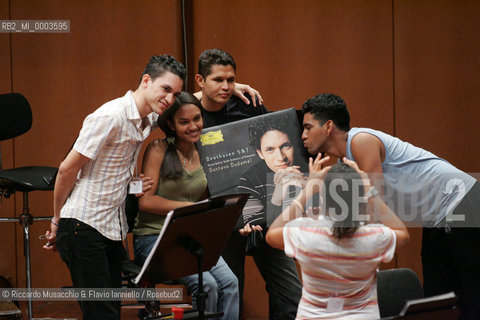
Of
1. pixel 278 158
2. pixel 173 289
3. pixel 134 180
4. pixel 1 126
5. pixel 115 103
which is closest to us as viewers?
pixel 115 103

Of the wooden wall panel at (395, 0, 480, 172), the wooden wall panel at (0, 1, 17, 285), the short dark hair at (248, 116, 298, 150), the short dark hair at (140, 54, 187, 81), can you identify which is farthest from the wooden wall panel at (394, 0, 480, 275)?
the wooden wall panel at (0, 1, 17, 285)

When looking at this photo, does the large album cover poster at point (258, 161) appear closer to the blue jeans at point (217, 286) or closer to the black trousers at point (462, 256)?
the blue jeans at point (217, 286)

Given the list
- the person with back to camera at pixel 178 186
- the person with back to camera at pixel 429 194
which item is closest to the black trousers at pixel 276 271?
the person with back to camera at pixel 178 186

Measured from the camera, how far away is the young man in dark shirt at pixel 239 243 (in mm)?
3252

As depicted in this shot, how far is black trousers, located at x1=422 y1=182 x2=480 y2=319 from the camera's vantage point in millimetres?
2910

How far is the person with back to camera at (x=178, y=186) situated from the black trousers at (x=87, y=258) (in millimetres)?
386

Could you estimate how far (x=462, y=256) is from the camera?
2.93 metres

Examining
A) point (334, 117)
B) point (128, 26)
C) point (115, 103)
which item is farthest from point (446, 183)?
point (128, 26)

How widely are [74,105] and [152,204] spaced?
86.0 inches

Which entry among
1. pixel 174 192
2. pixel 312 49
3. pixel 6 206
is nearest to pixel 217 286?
pixel 174 192

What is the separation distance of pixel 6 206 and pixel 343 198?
3532mm

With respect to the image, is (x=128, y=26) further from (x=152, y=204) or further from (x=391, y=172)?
(x=391, y=172)

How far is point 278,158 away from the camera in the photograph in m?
3.12

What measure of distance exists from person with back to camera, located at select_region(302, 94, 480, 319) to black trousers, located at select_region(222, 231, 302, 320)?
2.11ft
